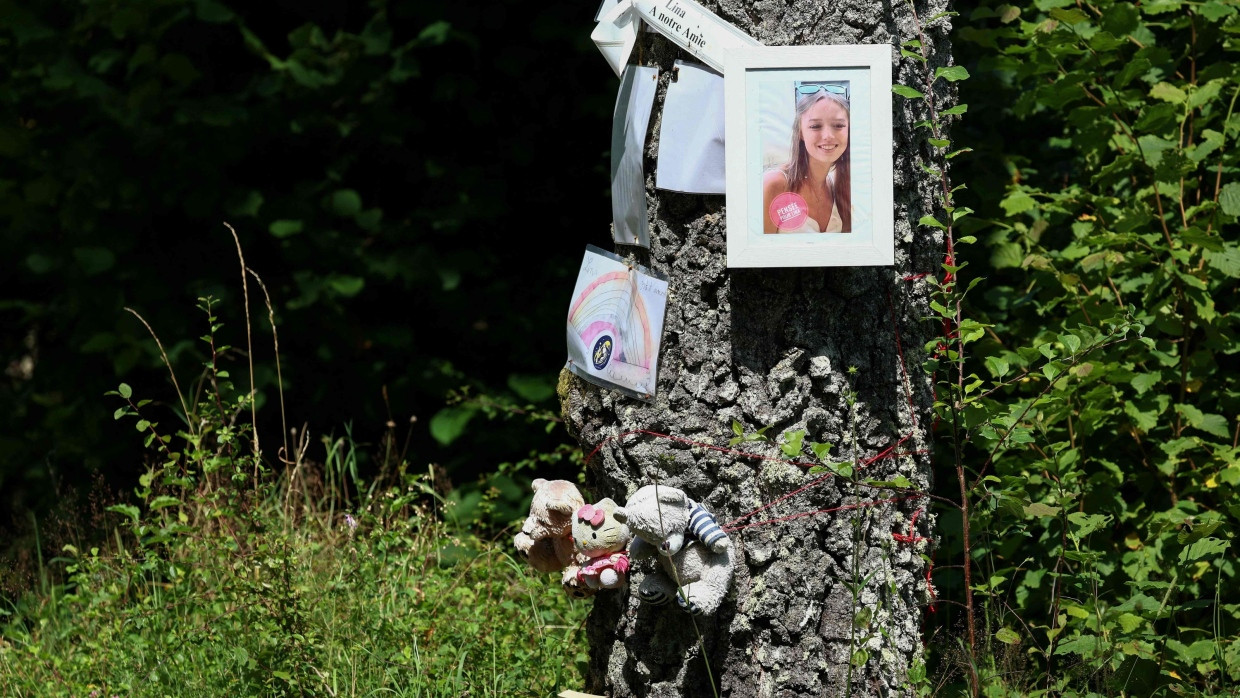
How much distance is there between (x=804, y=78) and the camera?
2.09 meters

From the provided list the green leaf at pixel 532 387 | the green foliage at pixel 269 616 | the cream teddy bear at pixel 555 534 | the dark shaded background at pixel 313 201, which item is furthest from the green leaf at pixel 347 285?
the cream teddy bear at pixel 555 534

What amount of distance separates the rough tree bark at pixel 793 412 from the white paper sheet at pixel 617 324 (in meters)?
0.03

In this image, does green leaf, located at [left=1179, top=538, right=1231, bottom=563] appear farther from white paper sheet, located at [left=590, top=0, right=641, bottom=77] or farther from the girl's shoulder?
white paper sheet, located at [left=590, top=0, right=641, bottom=77]

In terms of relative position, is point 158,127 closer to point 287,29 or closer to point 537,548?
point 287,29

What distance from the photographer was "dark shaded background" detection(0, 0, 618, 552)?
4512 millimetres

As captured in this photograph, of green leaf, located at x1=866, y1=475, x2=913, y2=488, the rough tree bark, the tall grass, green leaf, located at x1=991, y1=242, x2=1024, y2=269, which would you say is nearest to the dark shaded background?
the tall grass

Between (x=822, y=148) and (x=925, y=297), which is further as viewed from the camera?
(x=925, y=297)

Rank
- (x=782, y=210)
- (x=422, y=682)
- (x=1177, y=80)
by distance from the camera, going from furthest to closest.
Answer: (x=1177, y=80)
(x=422, y=682)
(x=782, y=210)

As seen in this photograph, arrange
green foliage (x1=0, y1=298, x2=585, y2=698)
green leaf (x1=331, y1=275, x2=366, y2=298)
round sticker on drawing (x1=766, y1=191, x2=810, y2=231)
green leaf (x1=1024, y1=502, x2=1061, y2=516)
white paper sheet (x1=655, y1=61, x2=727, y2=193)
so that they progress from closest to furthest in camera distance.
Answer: round sticker on drawing (x1=766, y1=191, x2=810, y2=231)
white paper sheet (x1=655, y1=61, x2=727, y2=193)
green leaf (x1=1024, y1=502, x2=1061, y2=516)
green foliage (x1=0, y1=298, x2=585, y2=698)
green leaf (x1=331, y1=275, x2=366, y2=298)

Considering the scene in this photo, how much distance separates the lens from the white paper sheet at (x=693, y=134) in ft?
7.16

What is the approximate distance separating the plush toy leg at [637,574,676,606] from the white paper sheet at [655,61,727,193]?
76cm

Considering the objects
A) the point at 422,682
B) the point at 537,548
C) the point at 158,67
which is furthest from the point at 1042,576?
the point at 158,67

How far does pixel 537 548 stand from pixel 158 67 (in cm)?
316

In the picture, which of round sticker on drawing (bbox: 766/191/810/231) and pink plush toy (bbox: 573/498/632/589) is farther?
pink plush toy (bbox: 573/498/632/589)
